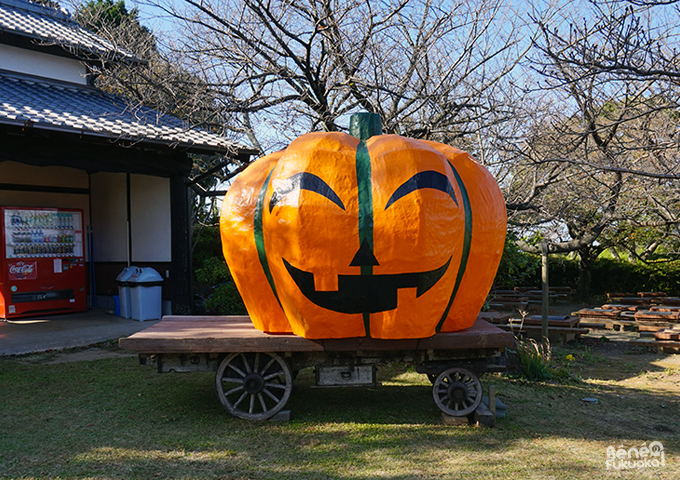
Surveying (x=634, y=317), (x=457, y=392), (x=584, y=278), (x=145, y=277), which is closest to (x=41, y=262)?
(x=145, y=277)

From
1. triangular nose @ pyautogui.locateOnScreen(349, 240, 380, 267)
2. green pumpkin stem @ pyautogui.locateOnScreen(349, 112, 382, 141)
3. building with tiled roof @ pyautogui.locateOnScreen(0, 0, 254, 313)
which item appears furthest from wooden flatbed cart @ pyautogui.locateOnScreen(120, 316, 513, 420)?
building with tiled roof @ pyautogui.locateOnScreen(0, 0, 254, 313)

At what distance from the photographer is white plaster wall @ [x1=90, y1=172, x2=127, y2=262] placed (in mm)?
10680

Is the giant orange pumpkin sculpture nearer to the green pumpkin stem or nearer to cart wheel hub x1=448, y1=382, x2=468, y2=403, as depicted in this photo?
the green pumpkin stem

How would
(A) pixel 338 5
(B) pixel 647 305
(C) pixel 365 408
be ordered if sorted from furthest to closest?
1. (B) pixel 647 305
2. (A) pixel 338 5
3. (C) pixel 365 408

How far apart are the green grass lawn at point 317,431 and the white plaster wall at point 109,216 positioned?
4.52m

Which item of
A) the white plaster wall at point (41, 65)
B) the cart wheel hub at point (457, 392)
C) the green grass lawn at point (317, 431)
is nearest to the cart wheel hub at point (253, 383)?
the green grass lawn at point (317, 431)

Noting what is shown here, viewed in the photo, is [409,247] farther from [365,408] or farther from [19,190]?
[19,190]

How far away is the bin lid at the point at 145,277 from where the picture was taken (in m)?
9.38

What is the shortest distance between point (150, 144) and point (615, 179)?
25.9 feet

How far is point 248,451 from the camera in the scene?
3.99 m

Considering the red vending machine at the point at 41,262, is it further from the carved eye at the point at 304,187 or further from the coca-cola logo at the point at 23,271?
the carved eye at the point at 304,187

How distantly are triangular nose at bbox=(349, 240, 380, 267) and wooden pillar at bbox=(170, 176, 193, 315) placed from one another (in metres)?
5.90

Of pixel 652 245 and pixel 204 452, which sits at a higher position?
pixel 652 245

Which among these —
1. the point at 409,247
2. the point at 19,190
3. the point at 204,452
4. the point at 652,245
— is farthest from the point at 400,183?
the point at 652,245
